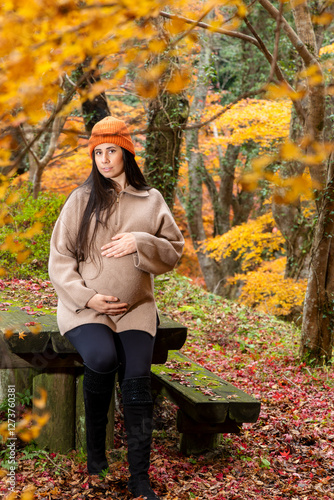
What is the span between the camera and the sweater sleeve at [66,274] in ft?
8.34

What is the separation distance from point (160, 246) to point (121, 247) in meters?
0.23

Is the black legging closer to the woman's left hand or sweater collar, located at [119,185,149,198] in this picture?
the woman's left hand

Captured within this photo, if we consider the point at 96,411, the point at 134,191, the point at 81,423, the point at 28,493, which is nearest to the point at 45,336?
the point at 96,411

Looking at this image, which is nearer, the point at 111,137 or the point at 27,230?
the point at 111,137

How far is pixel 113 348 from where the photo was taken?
8.19 ft

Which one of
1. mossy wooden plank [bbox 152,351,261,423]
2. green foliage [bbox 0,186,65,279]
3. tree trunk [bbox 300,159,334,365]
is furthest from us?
green foliage [bbox 0,186,65,279]

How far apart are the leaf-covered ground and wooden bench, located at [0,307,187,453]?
110 mm

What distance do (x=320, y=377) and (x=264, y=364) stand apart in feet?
2.28

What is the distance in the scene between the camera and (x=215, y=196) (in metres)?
14.7

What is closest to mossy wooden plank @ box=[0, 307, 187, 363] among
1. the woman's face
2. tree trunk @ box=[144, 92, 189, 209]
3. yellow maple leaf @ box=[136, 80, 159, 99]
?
the woman's face

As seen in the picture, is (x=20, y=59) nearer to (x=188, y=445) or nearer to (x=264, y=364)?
(x=188, y=445)

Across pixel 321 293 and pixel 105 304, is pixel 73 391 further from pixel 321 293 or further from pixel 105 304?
pixel 321 293

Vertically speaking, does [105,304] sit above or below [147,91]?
below

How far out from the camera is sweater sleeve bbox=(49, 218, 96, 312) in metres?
2.54
